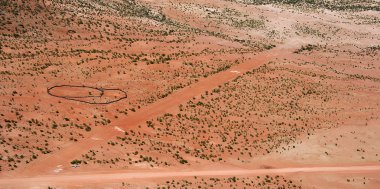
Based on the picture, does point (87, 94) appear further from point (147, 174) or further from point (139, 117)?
point (147, 174)

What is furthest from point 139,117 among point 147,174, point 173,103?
point 147,174

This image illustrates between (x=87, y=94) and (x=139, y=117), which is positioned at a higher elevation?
(x=87, y=94)

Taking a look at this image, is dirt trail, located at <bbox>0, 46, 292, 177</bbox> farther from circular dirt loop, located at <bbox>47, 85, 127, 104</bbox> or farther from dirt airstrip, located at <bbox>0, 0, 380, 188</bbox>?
circular dirt loop, located at <bbox>47, 85, 127, 104</bbox>

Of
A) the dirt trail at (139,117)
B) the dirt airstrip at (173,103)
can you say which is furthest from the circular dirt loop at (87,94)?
the dirt trail at (139,117)

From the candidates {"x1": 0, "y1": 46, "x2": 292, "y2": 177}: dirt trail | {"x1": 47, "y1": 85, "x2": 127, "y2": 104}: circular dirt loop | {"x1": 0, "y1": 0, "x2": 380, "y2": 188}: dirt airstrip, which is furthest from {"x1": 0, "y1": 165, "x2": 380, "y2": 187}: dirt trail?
{"x1": 47, "y1": 85, "x2": 127, "y2": 104}: circular dirt loop

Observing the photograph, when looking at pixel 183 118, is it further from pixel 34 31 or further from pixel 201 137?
pixel 34 31

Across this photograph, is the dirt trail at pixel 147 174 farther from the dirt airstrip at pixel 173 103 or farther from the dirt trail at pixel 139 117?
the dirt trail at pixel 139 117

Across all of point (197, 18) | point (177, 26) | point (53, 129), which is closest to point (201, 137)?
point (53, 129)
